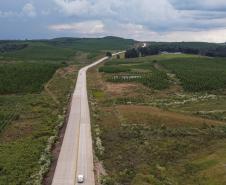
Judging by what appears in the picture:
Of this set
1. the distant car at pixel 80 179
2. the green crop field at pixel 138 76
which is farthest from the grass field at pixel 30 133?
the green crop field at pixel 138 76

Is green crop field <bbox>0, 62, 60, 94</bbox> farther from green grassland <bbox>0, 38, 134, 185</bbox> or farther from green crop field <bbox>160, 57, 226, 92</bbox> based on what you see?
green crop field <bbox>160, 57, 226, 92</bbox>

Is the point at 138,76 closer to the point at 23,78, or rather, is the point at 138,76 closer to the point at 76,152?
the point at 23,78

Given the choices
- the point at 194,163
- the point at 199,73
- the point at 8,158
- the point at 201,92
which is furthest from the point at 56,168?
the point at 199,73

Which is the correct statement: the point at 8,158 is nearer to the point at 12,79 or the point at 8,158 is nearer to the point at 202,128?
the point at 202,128

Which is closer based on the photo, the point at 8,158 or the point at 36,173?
the point at 36,173

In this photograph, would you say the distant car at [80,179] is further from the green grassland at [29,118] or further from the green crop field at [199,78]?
the green crop field at [199,78]

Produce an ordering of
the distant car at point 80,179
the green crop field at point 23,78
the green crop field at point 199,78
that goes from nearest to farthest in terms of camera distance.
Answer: the distant car at point 80,179, the green crop field at point 23,78, the green crop field at point 199,78

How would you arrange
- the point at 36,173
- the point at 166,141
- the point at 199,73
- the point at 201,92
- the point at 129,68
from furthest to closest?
the point at 129,68 → the point at 199,73 → the point at 201,92 → the point at 166,141 → the point at 36,173
